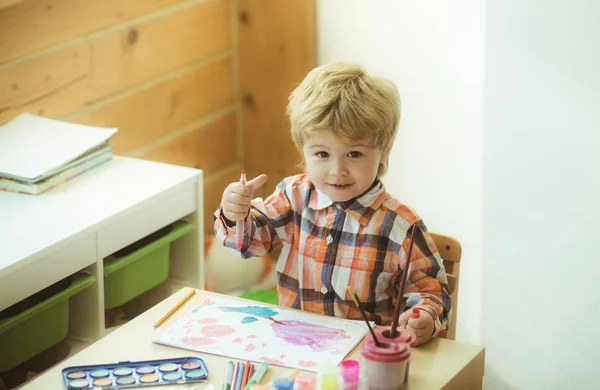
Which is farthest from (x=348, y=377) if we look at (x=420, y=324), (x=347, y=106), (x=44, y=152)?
(x=44, y=152)

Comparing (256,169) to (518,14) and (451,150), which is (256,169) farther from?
(518,14)

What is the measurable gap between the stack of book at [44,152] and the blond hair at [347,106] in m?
0.75

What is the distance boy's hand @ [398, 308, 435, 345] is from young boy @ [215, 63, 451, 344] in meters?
0.03

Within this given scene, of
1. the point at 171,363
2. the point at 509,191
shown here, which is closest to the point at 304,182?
the point at 171,363

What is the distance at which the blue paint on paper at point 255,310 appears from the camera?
168 centimetres

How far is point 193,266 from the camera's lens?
8.27ft

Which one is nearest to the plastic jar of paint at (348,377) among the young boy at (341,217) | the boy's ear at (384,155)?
the young boy at (341,217)

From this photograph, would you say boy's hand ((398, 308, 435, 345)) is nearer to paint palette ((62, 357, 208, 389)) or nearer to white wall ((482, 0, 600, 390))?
paint palette ((62, 357, 208, 389))

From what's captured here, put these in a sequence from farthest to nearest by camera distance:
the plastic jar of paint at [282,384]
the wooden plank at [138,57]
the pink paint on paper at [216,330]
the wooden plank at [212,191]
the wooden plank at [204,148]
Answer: the wooden plank at [212,191] → the wooden plank at [204,148] → the wooden plank at [138,57] → the pink paint on paper at [216,330] → the plastic jar of paint at [282,384]

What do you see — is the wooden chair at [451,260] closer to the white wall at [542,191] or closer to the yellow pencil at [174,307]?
the yellow pencil at [174,307]

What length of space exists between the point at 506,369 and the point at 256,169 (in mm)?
1171

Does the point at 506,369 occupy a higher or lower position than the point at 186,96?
lower

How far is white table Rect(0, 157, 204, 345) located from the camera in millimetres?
1944

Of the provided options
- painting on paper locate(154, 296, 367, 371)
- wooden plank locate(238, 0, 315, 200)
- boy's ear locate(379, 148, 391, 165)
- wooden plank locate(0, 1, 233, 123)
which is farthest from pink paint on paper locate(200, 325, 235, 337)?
wooden plank locate(238, 0, 315, 200)
